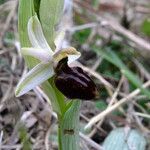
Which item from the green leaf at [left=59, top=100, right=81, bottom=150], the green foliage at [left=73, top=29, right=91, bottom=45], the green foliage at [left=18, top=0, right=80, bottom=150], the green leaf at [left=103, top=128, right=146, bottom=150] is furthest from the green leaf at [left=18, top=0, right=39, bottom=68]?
the green foliage at [left=73, top=29, right=91, bottom=45]

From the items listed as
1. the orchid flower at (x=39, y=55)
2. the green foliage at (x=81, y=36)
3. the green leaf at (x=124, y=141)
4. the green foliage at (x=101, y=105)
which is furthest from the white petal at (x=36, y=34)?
the green foliage at (x=81, y=36)

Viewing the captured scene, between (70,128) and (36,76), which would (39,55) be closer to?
(36,76)

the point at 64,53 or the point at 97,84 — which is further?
the point at 97,84

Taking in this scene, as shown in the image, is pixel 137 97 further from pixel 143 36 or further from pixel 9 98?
pixel 143 36

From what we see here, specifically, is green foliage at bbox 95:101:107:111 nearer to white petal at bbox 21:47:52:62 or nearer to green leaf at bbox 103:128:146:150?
green leaf at bbox 103:128:146:150

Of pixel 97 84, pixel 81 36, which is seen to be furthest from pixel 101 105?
pixel 81 36

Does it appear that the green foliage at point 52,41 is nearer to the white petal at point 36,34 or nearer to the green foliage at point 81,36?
the white petal at point 36,34
